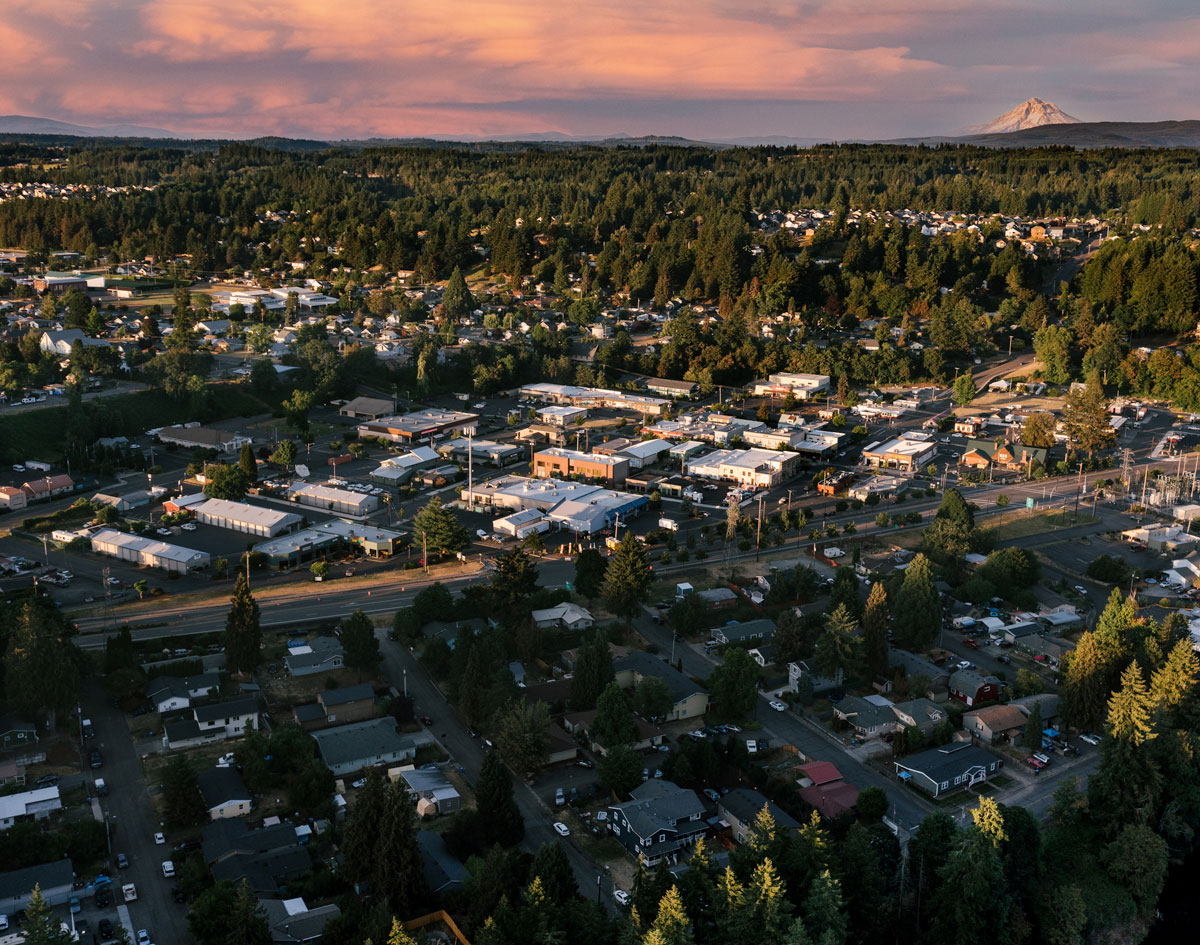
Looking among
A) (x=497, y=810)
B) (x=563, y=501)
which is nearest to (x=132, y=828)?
(x=497, y=810)

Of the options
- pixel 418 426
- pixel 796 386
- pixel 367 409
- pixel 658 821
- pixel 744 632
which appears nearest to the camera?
pixel 658 821

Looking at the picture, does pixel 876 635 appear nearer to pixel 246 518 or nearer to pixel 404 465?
pixel 246 518

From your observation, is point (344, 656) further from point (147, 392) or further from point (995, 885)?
point (147, 392)

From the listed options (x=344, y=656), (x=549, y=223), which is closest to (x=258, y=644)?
(x=344, y=656)

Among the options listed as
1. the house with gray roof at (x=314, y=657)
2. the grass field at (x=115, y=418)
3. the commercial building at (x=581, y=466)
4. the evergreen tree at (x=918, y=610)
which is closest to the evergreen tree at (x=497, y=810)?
the house with gray roof at (x=314, y=657)

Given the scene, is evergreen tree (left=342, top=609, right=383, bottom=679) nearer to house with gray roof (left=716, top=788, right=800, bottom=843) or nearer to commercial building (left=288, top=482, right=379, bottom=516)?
house with gray roof (left=716, top=788, right=800, bottom=843)

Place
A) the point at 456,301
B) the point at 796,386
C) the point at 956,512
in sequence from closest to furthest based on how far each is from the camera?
the point at 956,512, the point at 796,386, the point at 456,301

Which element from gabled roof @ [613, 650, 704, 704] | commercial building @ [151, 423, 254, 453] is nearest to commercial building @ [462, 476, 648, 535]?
gabled roof @ [613, 650, 704, 704]
